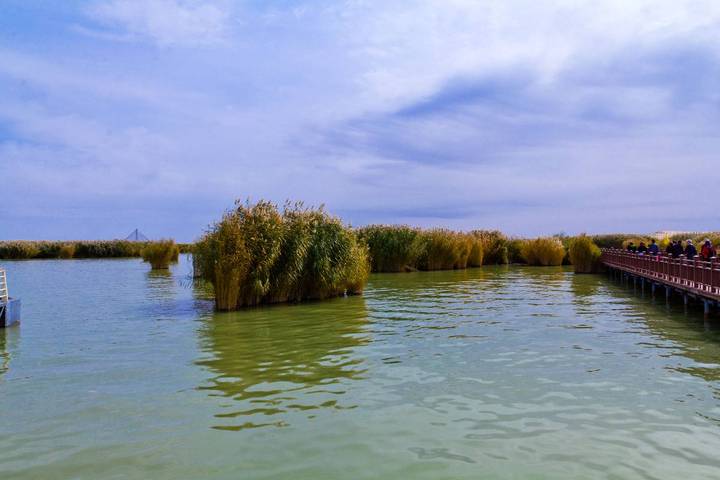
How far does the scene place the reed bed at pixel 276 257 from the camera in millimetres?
17922

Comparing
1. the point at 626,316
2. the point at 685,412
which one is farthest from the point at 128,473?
the point at 626,316

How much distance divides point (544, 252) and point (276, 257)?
1195 inches

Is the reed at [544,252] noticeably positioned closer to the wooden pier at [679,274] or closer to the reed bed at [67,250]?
the wooden pier at [679,274]

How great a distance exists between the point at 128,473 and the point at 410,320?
1069 centimetres

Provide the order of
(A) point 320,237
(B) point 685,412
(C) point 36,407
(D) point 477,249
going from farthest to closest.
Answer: (D) point 477,249
(A) point 320,237
(C) point 36,407
(B) point 685,412

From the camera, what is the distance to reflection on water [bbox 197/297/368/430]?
7.89m

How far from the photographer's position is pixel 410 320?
15891mm

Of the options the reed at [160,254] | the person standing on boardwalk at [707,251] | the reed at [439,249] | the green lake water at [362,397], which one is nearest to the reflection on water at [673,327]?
the green lake water at [362,397]

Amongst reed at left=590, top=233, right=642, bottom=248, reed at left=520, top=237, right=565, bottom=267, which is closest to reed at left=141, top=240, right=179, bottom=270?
reed at left=520, top=237, right=565, bottom=267

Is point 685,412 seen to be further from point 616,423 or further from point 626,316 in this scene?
point 626,316

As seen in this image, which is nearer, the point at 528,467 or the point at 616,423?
the point at 528,467

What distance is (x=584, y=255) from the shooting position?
37344 millimetres

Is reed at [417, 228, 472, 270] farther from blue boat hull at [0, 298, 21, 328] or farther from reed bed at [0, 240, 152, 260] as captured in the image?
reed bed at [0, 240, 152, 260]

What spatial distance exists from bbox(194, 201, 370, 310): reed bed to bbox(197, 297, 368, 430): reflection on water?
0.98 m
